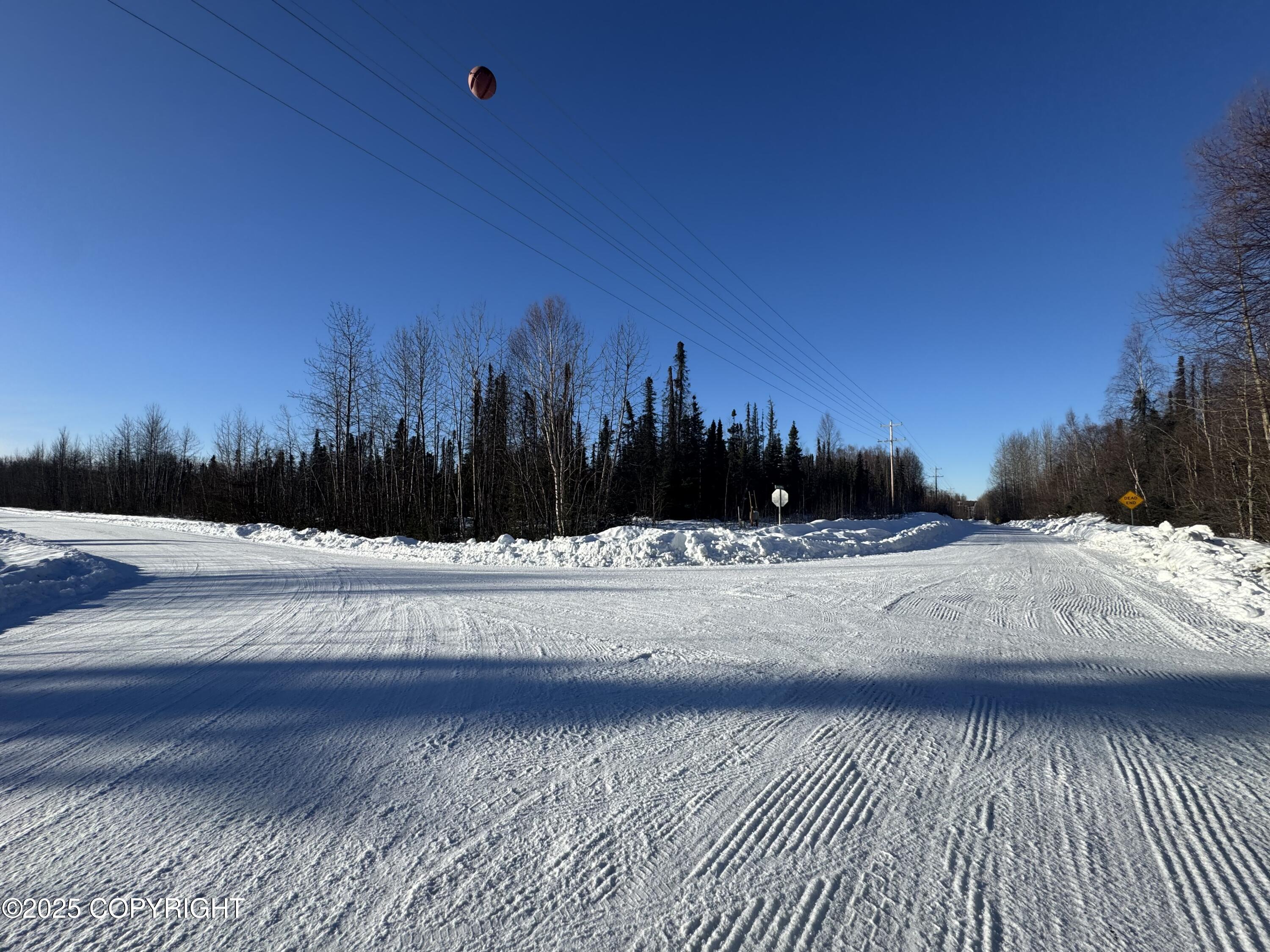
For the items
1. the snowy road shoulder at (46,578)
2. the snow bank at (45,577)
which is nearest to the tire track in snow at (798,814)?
the snowy road shoulder at (46,578)

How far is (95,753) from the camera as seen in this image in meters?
3.36

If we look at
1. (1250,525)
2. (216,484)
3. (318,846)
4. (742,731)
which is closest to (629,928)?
(318,846)

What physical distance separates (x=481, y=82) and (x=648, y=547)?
1153 centimetres

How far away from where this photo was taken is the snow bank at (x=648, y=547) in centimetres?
1600

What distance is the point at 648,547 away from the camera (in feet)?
52.7

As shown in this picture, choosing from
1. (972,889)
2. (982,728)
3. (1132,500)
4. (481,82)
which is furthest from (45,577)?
(1132,500)

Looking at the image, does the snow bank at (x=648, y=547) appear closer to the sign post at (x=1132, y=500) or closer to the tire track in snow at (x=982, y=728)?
the tire track in snow at (x=982, y=728)

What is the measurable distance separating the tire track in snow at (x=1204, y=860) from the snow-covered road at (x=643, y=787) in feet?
0.05

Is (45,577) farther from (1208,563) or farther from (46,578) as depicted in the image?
(1208,563)

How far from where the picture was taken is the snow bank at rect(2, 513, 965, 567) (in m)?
16.0

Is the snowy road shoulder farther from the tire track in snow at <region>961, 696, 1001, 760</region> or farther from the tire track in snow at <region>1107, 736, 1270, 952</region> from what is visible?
the tire track in snow at <region>1107, 736, 1270, 952</region>

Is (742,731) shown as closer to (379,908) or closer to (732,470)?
(379,908)

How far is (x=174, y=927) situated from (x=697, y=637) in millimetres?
4863

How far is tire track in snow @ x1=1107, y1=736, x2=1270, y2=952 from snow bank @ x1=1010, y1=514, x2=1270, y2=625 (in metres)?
6.43
